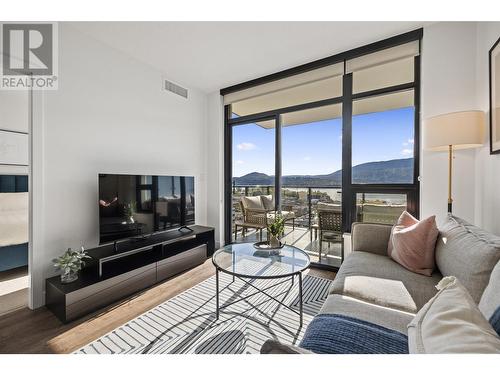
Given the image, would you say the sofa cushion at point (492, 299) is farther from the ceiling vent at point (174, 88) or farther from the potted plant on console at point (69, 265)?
the ceiling vent at point (174, 88)

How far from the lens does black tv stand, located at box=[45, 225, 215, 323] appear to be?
186cm

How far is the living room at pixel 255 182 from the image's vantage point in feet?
5.11

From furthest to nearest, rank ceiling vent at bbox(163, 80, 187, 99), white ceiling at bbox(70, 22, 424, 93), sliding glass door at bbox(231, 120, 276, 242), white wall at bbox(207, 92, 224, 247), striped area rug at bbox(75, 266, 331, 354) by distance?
white wall at bbox(207, 92, 224, 247) < sliding glass door at bbox(231, 120, 276, 242) < ceiling vent at bbox(163, 80, 187, 99) < white ceiling at bbox(70, 22, 424, 93) < striped area rug at bbox(75, 266, 331, 354)

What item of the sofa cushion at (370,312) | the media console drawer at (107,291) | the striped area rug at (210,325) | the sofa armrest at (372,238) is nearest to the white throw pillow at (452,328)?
the sofa cushion at (370,312)

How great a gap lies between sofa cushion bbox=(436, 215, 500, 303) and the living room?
0.4 inches

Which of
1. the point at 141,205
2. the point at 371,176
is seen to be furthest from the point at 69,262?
the point at 371,176

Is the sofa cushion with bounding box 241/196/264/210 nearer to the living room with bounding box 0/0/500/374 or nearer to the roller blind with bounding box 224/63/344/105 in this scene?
the living room with bounding box 0/0/500/374

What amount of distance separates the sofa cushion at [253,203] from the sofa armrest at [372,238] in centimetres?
165

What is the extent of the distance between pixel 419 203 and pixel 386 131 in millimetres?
886

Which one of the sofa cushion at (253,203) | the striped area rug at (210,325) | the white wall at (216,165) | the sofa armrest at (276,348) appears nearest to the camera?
the sofa armrest at (276,348)

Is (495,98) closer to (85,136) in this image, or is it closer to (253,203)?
(253,203)

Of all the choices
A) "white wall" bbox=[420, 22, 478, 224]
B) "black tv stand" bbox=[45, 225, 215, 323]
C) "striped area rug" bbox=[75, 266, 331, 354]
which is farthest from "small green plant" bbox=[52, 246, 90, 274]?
"white wall" bbox=[420, 22, 478, 224]

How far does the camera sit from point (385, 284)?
1448 millimetres

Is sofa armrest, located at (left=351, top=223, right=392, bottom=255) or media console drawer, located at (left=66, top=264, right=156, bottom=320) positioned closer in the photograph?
media console drawer, located at (left=66, top=264, right=156, bottom=320)
